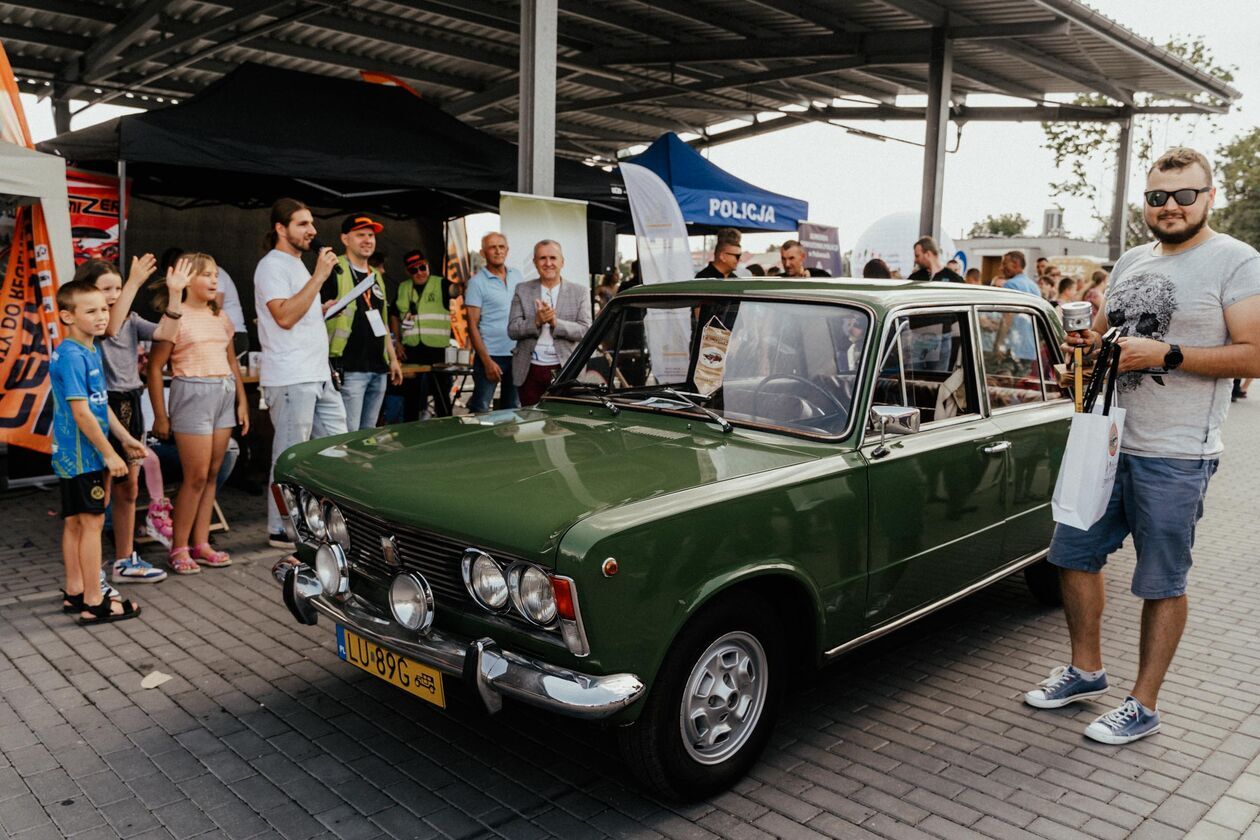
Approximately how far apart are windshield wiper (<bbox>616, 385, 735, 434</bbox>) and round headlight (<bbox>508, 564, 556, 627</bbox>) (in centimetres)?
122

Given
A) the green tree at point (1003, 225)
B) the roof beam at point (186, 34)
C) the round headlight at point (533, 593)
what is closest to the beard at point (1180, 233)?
the round headlight at point (533, 593)

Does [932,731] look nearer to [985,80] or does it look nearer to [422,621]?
[422,621]

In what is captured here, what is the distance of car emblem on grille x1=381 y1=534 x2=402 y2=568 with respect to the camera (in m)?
3.14

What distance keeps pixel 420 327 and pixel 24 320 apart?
335cm

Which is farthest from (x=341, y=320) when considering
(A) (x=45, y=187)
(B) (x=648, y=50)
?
(B) (x=648, y=50)

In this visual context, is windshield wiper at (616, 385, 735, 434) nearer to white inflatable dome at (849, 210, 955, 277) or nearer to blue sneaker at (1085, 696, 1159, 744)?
blue sneaker at (1085, 696, 1159, 744)

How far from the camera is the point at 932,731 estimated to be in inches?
147

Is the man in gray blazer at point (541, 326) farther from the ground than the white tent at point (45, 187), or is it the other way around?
the white tent at point (45, 187)

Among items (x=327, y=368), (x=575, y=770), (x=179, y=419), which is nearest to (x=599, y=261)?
(x=327, y=368)

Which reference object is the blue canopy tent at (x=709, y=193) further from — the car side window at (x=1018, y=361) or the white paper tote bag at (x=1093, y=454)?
the white paper tote bag at (x=1093, y=454)

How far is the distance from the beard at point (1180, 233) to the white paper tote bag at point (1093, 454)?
19.8 inches

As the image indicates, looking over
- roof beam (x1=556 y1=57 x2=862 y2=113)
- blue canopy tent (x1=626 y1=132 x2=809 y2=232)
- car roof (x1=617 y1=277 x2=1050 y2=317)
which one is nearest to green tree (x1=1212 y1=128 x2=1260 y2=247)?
roof beam (x1=556 y1=57 x2=862 y2=113)

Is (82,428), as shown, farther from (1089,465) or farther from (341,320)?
Answer: (1089,465)

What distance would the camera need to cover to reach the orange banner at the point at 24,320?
5.98 metres
